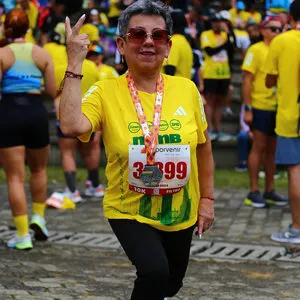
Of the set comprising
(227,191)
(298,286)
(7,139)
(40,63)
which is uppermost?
(40,63)

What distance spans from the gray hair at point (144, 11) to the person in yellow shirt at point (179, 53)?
19.0ft

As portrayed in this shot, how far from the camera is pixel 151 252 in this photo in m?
4.75

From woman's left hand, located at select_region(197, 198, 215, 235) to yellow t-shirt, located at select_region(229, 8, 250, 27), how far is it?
44.7ft

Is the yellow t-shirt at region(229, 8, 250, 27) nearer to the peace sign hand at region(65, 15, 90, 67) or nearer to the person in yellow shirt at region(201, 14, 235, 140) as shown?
the person in yellow shirt at region(201, 14, 235, 140)

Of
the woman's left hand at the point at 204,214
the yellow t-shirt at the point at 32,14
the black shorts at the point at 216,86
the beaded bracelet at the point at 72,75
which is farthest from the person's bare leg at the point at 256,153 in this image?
the yellow t-shirt at the point at 32,14

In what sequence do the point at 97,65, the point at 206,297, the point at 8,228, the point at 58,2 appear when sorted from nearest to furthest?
1. the point at 206,297
2. the point at 8,228
3. the point at 97,65
4. the point at 58,2

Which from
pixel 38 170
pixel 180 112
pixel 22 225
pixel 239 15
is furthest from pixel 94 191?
pixel 239 15

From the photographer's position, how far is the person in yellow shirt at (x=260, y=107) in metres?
10.6

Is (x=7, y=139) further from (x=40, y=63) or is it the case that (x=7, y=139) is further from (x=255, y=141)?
(x=255, y=141)

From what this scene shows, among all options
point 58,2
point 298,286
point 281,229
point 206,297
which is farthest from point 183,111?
point 58,2

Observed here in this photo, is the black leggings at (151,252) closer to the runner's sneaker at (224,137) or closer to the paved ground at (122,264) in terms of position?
the paved ground at (122,264)

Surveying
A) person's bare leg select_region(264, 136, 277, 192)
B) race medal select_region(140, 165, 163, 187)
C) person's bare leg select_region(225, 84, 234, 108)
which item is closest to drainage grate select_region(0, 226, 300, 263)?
person's bare leg select_region(264, 136, 277, 192)

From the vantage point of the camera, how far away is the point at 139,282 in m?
4.71

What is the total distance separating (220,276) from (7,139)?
7.13 feet
